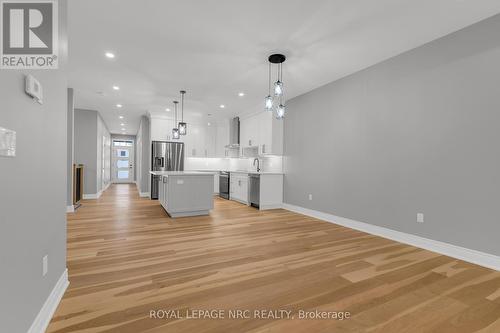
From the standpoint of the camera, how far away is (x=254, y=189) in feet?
20.8

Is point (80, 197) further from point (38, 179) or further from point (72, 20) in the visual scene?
point (38, 179)

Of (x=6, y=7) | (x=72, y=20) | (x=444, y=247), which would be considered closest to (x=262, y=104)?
(x=72, y=20)

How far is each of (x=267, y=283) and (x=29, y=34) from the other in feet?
9.05

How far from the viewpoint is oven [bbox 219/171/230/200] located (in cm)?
786

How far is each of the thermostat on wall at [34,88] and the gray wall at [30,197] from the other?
0.03m

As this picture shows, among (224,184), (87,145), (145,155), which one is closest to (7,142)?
(224,184)

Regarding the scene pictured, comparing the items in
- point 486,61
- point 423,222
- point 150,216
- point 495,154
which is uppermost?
point 486,61

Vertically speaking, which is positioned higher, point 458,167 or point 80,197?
point 458,167

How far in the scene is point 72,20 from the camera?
2.86 metres

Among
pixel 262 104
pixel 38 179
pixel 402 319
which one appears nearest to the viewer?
pixel 38 179

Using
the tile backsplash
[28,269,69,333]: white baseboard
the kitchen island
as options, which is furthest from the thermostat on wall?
the tile backsplash

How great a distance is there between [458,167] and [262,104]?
461 cm

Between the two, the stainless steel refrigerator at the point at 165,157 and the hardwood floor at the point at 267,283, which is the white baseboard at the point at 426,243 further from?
the stainless steel refrigerator at the point at 165,157

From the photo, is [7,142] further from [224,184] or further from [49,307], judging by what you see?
[224,184]
